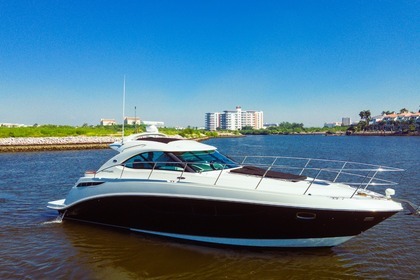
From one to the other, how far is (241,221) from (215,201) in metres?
0.70

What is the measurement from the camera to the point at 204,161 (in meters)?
8.17

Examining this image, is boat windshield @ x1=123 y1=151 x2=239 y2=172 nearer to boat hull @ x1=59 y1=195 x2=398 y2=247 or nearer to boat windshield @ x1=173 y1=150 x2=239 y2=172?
boat windshield @ x1=173 y1=150 x2=239 y2=172

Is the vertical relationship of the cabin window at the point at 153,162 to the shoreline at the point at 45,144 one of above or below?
above

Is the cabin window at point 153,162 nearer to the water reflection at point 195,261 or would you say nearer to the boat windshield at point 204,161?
the boat windshield at point 204,161

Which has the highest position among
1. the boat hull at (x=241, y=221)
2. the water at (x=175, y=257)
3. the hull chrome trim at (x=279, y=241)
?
the boat hull at (x=241, y=221)

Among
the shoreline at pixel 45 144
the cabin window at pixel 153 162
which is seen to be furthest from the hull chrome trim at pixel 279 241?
the shoreline at pixel 45 144

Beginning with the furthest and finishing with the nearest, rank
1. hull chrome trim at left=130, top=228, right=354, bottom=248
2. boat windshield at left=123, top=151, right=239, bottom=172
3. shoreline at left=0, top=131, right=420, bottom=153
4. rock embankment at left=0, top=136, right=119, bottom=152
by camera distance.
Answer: rock embankment at left=0, top=136, right=119, bottom=152 < shoreline at left=0, top=131, right=420, bottom=153 < boat windshield at left=123, top=151, right=239, bottom=172 < hull chrome trim at left=130, top=228, right=354, bottom=248

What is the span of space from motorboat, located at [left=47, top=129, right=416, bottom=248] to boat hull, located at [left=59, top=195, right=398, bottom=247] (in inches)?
0.8

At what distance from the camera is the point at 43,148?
43562mm

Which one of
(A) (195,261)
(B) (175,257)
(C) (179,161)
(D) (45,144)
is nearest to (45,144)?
(D) (45,144)

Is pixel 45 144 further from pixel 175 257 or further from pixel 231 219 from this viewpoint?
pixel 231 219


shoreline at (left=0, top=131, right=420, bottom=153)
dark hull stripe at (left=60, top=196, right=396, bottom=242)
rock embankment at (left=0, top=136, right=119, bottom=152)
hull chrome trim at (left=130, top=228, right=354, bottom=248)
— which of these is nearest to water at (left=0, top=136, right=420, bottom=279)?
hull chrome trim at (left=130, top=228, right=354, bottom=248)

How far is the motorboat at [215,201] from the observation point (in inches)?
247

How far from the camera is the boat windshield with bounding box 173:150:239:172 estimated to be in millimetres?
7902
